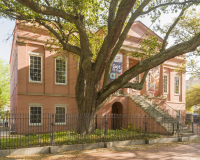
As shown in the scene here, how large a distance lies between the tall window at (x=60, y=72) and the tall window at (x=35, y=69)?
1603 millimetres

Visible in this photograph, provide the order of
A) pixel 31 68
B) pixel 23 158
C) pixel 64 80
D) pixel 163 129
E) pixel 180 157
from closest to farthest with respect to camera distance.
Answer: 1. pixel 23 158
2. pixel 180 157
3. pixel 163 129
4. pixel 31 68
5. pixel 64 80

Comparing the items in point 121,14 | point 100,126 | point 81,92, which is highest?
point 121,14

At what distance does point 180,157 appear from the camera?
8.73 m

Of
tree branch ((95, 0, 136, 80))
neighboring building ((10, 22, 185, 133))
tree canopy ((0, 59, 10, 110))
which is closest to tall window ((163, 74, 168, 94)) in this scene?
neighboring building ((10, 22, 185, 133))

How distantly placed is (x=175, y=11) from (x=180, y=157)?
330 inches

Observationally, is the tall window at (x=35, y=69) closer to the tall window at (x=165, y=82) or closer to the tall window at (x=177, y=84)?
the tall window at (x=165, y=82)

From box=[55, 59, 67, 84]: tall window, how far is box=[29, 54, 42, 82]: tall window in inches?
63.1

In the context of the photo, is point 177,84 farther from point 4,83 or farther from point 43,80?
point 4,83

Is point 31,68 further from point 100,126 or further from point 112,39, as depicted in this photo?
point 112,39

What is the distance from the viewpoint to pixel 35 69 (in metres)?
17.7

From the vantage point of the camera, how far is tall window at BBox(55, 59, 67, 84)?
18859 millimetres

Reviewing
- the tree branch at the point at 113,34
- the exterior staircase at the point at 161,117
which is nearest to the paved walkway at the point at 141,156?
the tree branch at the point at 113,34

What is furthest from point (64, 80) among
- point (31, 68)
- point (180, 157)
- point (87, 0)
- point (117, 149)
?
point (180, 157)

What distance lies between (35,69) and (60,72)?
2.36 meters
